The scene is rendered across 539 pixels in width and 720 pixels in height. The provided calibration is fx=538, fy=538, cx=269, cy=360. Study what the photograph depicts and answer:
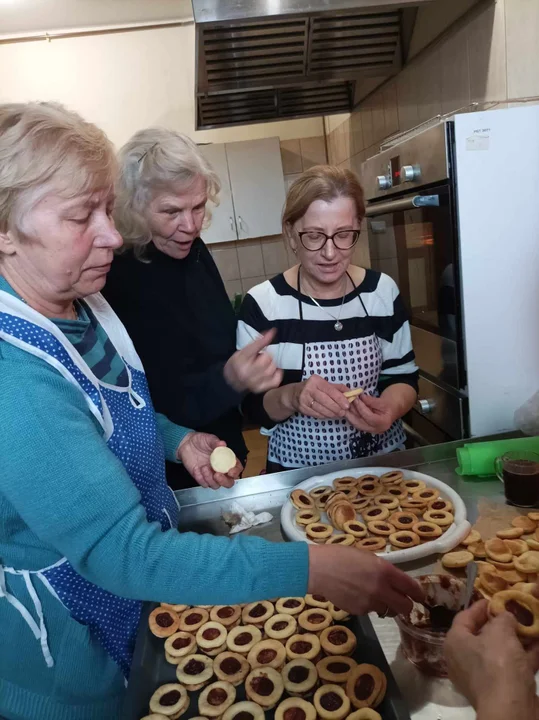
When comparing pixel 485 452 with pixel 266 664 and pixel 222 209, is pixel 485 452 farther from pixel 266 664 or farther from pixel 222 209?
pixel 222 209

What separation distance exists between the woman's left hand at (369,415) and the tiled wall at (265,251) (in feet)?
10.7

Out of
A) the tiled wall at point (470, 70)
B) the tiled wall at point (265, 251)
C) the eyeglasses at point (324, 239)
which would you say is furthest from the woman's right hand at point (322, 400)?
the tiled wall at point (265, 251)

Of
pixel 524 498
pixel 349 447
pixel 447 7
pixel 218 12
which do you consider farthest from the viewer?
pixel 447 7

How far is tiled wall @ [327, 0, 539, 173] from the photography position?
1.80 m

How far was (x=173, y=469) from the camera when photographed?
1.76 metres

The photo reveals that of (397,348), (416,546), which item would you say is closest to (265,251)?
(397,348)

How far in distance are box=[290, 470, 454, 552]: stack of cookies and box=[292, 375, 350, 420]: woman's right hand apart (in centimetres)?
18

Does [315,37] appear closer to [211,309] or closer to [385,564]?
[211,309]

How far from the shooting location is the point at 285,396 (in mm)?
1566

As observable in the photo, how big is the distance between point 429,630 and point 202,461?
2.11 feet

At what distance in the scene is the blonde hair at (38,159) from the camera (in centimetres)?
80

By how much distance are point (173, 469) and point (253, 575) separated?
1008mm

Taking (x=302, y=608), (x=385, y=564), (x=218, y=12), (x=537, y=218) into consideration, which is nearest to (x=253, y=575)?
(x=385, y=564)

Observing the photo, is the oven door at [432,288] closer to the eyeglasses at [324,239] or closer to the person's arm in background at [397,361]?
the person's arm in background at [397,361]
